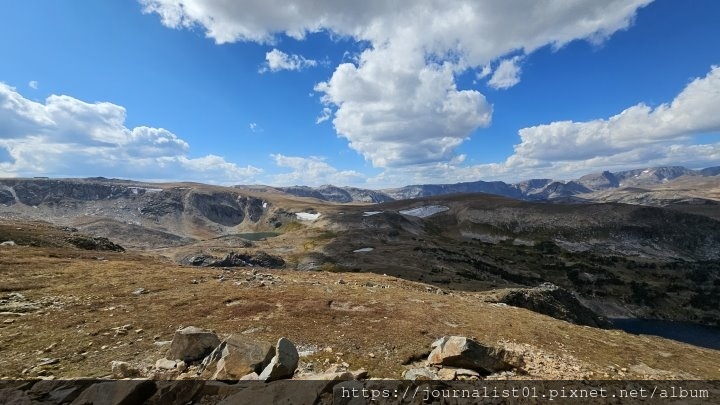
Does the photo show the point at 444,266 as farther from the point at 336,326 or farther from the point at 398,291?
the point at 336,326

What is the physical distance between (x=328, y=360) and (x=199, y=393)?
684 centimetres

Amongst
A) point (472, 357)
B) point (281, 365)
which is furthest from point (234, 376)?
point (472, 357)

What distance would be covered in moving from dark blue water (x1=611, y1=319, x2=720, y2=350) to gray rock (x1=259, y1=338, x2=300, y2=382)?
12263 cm

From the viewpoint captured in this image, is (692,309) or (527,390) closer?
(527,390)

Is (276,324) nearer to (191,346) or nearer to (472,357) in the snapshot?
(191,346)

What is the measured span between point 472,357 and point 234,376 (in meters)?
9.95

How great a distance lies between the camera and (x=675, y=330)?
11269 centimetres

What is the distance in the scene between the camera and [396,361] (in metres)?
18.9

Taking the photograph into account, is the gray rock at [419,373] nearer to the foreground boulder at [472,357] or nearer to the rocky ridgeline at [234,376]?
the rocky ridgeline at [234,376]

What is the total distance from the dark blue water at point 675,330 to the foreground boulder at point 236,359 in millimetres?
123258

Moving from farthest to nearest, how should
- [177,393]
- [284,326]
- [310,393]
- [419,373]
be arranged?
[284,326]
[419,373]
[177,393]
[310,393]

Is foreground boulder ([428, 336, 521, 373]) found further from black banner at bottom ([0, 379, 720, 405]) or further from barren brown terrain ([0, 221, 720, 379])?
black banner at bottom ([0, 379, 720, 405])

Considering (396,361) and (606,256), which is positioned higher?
(396,361)

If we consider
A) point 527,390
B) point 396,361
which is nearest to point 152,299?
point 396,361
